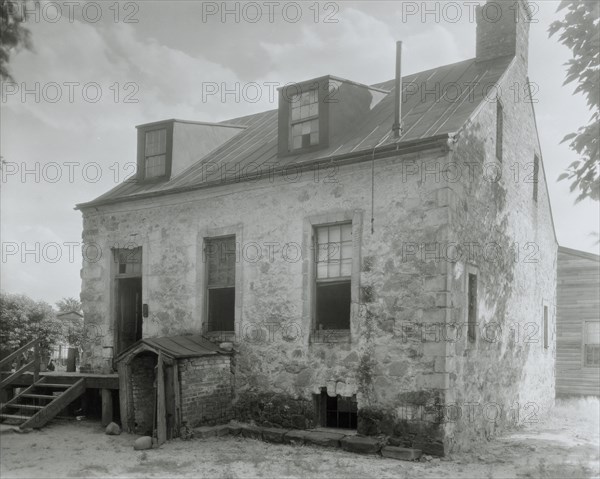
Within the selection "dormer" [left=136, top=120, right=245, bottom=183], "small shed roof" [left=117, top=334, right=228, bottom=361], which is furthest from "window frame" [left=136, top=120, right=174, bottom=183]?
"small shed roof" [left=117, top=334, right=228, bottom=361]

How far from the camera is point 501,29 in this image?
13625mm

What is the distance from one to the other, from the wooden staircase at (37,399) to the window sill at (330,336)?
17.2ft

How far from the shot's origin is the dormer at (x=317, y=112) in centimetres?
1224

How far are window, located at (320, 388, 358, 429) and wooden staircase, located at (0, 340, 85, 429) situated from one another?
17.2 feet

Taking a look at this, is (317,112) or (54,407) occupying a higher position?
(317,112)

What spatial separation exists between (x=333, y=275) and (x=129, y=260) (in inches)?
219

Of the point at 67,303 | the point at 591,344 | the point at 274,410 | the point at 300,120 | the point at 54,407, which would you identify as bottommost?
the point at 67,303

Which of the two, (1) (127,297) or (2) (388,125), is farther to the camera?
(1) (127,297)

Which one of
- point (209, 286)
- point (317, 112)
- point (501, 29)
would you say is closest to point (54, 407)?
point (209, 286)

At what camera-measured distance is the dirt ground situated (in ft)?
28.6

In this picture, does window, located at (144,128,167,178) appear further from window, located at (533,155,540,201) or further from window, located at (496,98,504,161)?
window, located at (533,155,540,201)

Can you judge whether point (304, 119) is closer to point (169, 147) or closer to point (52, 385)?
point (169, 147)

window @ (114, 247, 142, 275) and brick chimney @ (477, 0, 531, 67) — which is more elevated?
brick chimney @ (477, 0, 531, 67)

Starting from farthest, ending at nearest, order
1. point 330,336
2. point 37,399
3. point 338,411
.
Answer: point 37,399, point 338,411, point 330,336
